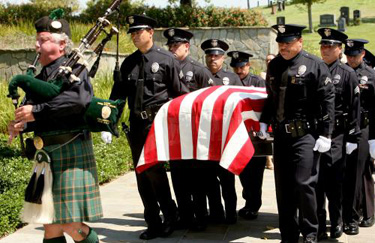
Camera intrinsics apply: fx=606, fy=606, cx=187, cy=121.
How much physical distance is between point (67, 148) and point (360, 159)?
2.99 m

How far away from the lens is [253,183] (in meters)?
6.46

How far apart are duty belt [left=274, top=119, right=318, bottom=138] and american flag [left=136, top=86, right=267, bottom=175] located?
1.18 feet

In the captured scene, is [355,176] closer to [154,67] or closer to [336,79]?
[336,79]

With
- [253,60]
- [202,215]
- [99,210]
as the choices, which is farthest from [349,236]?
[253,60]

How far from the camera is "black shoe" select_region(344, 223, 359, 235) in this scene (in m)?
5.59

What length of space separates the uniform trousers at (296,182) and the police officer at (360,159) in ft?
2.65

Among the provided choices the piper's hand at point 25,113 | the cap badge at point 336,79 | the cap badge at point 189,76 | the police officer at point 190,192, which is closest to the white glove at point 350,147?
the cap badge at point 336,79

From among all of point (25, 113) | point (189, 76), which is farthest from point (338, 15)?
point (25, 113)

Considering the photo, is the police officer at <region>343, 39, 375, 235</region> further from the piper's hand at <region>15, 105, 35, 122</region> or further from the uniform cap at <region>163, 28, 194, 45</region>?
the piper's hand at <region>15, 105, 35, 122</region>

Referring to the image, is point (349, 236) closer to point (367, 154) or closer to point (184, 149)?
point (367, 154)

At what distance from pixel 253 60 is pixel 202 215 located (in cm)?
1139

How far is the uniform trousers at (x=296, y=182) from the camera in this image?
16.1 ft

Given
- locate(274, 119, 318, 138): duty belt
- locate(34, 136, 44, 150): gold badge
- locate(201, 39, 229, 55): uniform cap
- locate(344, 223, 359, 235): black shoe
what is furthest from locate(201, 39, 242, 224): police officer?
locate(34, 136, 44, 150): gold badge

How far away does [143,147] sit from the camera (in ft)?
17.7
